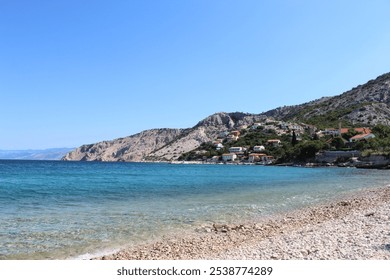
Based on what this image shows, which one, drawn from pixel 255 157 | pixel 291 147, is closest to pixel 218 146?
pixel 255 157

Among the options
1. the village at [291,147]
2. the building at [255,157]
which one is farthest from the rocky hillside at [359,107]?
the building at [255,157]

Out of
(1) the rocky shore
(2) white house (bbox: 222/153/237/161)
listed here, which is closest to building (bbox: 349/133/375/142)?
(2) white house (bbox: 222/153/237/161)

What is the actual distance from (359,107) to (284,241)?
16027cm

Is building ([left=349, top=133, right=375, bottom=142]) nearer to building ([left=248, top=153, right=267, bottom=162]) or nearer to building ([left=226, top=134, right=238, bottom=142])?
building ([left=248, top=153, right=267, bottom=162])

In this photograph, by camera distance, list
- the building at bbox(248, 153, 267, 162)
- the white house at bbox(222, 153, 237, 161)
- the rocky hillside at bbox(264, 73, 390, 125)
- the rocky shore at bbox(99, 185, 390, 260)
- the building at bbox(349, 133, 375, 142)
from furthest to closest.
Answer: the white house at bbox(222, 153, 237, 161)
the rocky hillside at bbox(264, 73, 390, 125)
the building at bbox(248, 153, 267, 162)
the building at bbox(349, 133, 375, 142)
the rocky shore at bbox(99, 185, 390, 260)

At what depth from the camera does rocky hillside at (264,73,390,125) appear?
14400 cm

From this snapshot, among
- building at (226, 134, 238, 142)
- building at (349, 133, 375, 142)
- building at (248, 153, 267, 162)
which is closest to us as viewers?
building at (349, 133, 375, 142)

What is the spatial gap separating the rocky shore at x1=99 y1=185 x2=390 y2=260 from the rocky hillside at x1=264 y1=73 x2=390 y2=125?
465 ft

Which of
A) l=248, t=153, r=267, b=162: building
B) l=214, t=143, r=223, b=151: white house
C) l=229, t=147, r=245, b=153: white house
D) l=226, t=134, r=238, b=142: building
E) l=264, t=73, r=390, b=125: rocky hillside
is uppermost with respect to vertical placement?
l=264, t=73, r=390, b=125: rocky hillside

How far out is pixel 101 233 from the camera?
42.9 feet

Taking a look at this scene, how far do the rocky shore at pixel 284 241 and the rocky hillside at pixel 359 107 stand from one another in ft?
465

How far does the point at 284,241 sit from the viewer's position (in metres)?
10.4

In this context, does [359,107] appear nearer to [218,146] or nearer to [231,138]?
[231,138]
